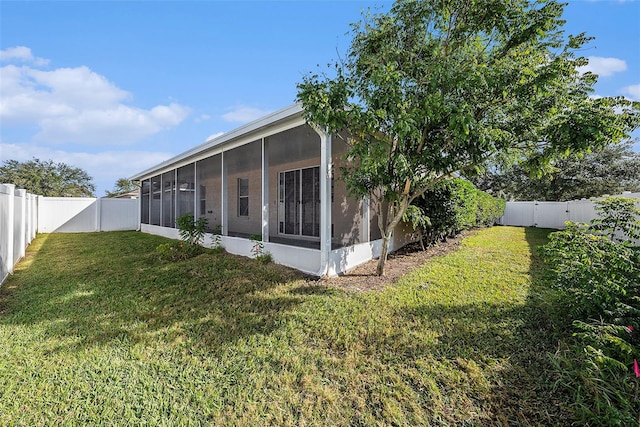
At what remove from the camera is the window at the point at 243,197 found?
33.0 ft

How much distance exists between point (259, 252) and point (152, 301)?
8.18 feet

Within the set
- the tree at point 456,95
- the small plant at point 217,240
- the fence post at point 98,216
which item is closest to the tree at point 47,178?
the fence post at point 98,216

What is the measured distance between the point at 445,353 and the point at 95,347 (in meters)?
3.72

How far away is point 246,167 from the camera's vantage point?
9.35 metres

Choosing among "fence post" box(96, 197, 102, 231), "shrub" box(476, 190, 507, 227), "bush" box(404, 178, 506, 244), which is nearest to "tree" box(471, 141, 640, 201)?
"shrub" box(476, 190, 507, 227)

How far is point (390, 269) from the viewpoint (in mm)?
5695

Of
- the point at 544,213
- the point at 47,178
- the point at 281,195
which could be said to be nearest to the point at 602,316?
the point at 281,195

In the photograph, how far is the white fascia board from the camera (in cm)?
523

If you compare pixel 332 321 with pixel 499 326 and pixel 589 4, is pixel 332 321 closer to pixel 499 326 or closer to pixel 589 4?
pixel 499 326

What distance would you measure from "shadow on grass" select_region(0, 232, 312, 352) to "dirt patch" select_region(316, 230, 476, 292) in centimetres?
86

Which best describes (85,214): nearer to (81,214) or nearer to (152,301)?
(81,214)

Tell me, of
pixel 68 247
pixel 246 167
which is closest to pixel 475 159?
pixel 246 167

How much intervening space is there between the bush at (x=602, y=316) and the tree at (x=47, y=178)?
3376 cm

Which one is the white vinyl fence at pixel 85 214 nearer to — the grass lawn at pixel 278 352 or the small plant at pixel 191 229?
the small plant at pixel 191 229
